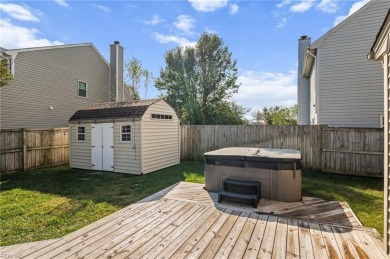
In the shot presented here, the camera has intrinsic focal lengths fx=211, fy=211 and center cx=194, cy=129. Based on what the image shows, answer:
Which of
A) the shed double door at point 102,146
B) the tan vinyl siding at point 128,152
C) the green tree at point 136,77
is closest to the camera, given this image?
the tan vinyl siding at point 128,152

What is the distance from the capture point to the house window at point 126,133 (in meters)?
7.54

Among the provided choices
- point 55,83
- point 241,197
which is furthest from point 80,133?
point 241,197

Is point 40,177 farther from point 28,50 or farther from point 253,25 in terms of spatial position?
point 253,25

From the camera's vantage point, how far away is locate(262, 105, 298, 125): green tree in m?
18.1

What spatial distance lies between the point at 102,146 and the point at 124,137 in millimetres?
1113

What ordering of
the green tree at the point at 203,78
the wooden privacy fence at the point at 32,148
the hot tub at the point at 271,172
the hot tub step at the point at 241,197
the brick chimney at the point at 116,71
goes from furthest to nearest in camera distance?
the green tree at the point at 203,78, the brick chimney at the point at 116,71, the wooden privacy fence at the point at 32,148, the hot tub at the point at 271,172, the hot tub step at the point at 241,197

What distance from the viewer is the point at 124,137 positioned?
25.0 ft

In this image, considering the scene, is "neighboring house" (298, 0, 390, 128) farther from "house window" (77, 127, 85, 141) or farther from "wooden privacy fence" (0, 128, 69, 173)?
"wooden privacy fence" (0, 128, 69, 173)

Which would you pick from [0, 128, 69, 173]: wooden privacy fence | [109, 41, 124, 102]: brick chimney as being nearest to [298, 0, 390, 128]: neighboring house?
[0, 128, 69, 173]: wooden privacy fence

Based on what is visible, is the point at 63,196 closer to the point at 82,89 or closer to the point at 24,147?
the point at 24,147

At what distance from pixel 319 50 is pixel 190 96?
1120 centimetres

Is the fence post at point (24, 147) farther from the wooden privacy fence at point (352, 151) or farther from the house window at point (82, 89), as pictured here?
the wooden privacy fence at point (352, 151)

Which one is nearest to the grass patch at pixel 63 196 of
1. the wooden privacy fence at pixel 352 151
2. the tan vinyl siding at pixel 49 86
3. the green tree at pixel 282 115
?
the tan vinyl siding at pixel 49 86

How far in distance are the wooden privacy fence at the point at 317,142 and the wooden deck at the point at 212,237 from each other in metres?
3.81
